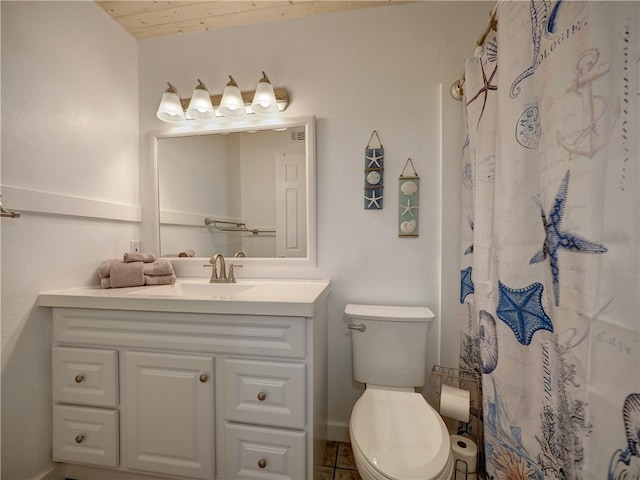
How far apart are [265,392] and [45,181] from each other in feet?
4.26

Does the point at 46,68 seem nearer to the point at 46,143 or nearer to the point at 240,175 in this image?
the point at 46,143

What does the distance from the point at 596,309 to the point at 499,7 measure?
0.95m

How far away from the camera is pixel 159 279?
1.42 m

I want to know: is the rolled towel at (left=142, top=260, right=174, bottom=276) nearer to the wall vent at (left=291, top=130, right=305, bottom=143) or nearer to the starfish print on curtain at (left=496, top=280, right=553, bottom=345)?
the wall vent at (left=291, top=130, right=305, bottom=143)

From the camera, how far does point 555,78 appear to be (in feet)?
1.93

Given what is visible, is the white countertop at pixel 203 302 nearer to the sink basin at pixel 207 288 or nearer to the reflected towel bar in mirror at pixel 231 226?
the sink basin at pixel 207 288

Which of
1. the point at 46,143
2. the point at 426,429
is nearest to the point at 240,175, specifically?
the point at 46,143

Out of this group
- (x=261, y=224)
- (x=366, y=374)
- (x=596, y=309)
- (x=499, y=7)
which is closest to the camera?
(x=596, y=309)

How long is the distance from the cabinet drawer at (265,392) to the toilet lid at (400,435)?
231 mm

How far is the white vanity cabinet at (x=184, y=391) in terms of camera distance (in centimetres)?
93

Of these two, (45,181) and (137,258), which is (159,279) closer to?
(137,258)

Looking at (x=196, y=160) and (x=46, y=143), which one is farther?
(x=196, y=160)

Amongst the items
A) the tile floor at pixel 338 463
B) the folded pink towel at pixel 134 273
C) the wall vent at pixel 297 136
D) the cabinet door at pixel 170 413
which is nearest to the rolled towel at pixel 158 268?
the folded pink towel at pixel 134 273

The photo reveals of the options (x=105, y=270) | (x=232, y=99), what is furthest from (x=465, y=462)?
(x=232, y=99)
